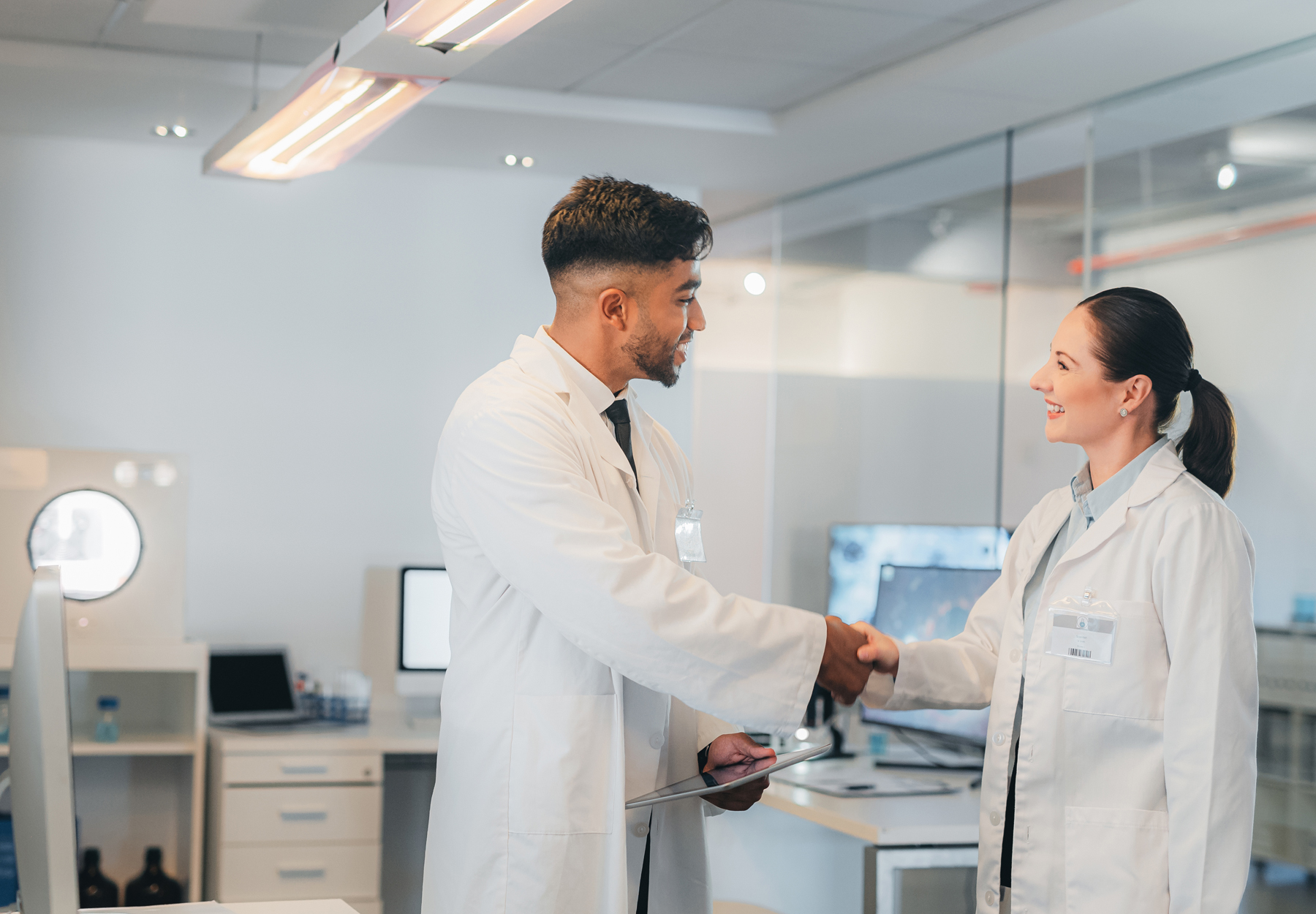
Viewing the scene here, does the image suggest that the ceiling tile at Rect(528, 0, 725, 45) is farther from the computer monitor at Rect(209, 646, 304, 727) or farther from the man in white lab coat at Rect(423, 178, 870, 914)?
the computer monitor at Rect(209, 646, 304, 727)

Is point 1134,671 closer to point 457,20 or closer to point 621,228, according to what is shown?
point 621,228

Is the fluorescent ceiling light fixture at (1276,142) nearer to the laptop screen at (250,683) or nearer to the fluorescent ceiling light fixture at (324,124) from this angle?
the fluorescent ceiling light fixture at (324,124)

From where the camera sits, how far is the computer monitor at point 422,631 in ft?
14.1

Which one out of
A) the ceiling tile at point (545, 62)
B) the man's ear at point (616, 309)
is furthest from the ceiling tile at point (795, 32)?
the man's ear at point (616, 309)

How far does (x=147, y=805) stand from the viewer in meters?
4.23

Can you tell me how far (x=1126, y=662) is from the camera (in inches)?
72.2

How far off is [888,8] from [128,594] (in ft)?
9.02

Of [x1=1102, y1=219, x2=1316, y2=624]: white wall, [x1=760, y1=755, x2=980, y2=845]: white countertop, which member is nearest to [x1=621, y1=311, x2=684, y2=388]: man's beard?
[x1=760, y1=755, x2=980, y2=845]: white countertop

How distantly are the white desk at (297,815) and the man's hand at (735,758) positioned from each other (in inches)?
76.1

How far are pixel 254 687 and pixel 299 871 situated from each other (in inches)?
26.8

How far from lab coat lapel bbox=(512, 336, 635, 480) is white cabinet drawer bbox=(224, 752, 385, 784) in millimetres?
2145

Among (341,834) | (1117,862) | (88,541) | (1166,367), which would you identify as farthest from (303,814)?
(1166,367)

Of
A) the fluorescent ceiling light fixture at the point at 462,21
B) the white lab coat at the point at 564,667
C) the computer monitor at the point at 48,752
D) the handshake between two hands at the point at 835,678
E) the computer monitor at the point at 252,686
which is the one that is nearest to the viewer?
the computer monitor at the point at 48,752

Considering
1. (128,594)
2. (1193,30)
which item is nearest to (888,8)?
(1193,30)
